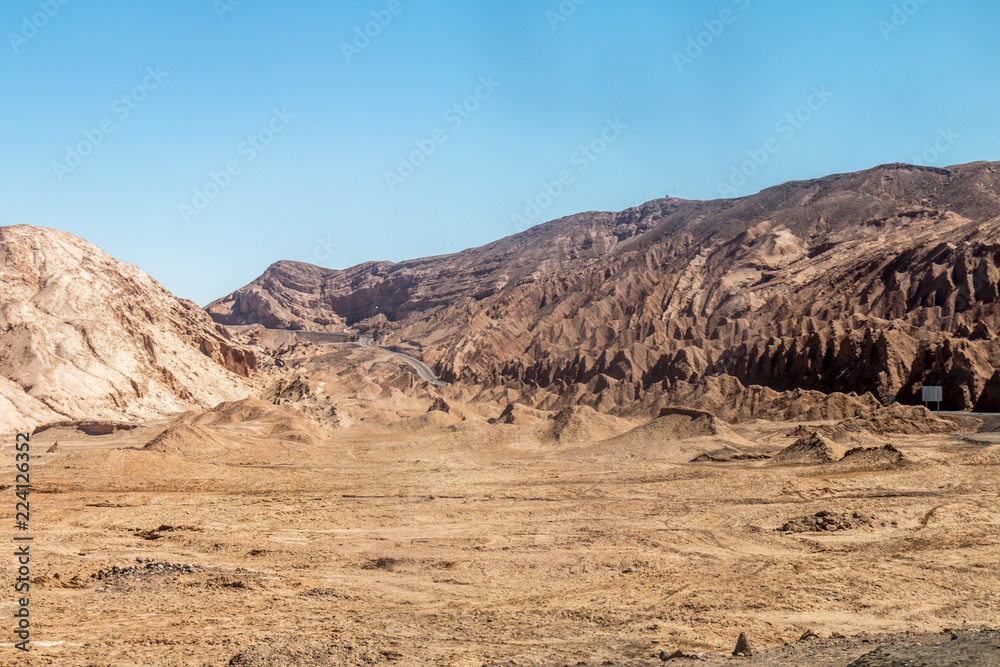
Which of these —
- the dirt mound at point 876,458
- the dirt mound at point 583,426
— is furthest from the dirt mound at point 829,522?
the dirt mound at point 583,426

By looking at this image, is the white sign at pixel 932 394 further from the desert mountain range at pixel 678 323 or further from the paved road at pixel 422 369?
the paved road at pixel 422 369

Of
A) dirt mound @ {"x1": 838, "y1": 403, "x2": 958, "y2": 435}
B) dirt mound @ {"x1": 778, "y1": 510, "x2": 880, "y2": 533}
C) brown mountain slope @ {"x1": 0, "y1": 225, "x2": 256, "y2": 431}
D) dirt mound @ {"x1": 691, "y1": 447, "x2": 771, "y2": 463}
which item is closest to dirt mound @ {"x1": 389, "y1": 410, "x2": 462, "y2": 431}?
brown mountain slope @ {"x1": 0, "y1": 225, "x2": 256, "y2": 431}

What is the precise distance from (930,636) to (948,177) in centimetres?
10733

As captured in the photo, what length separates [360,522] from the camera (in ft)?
78.3

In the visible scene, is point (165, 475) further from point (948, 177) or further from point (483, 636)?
point (948, 177)

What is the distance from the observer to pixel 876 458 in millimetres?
29438

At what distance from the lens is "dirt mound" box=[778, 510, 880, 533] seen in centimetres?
2035

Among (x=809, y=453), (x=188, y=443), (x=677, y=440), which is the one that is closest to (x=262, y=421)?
(x=188, y=443)

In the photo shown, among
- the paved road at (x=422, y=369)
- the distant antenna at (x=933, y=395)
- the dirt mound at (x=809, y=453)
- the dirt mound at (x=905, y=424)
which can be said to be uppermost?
the paved road at (x=422, y=369)

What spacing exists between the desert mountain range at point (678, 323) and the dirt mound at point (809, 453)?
18051 mm

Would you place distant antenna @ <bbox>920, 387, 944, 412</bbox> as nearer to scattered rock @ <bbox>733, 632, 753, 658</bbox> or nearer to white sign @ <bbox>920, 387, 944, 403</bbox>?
white sign @ <bbox>920, 387, 944, 403</bbox>

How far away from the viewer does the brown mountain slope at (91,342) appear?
176 ft

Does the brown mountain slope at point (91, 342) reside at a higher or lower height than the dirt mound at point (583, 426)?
higher

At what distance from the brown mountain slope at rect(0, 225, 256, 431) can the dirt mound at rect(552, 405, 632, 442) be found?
28670 mm
